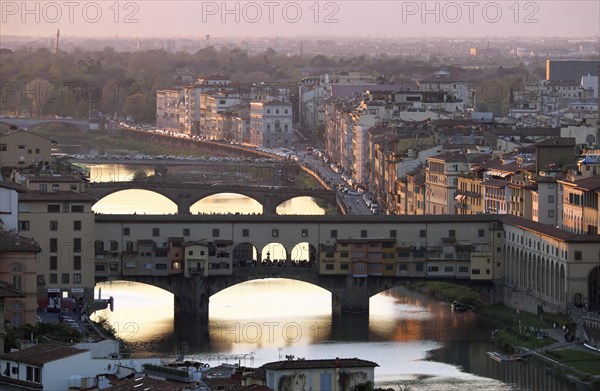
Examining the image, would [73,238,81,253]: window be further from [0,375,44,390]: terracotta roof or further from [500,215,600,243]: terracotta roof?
[0,375,44,390]: terracotta roof

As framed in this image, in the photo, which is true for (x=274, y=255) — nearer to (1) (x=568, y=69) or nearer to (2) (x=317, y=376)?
(2) (x=317, y=376)

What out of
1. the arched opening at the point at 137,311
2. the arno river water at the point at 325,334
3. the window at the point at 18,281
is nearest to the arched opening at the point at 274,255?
the arno river water at the point at 325,334

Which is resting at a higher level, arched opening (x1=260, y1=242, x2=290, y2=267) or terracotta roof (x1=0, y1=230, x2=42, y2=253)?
terracotta roof (x1=0, y1=230, x2=42, y2=253)

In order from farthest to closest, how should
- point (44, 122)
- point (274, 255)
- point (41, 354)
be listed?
point (44, 122) → point (274, 255) → point (41, 354)

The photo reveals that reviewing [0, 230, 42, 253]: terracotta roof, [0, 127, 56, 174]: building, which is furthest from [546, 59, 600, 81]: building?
[0, 230, 42, 253]: terracotta roof

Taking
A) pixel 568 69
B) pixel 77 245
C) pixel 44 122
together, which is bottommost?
pixel 44 122

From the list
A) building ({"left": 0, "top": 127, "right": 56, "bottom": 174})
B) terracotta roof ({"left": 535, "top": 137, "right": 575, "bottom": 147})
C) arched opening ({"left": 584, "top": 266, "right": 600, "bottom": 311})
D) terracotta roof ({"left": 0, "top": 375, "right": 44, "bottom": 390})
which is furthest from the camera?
building ({"left": 0, "top": 127, "right": 56, "bottom": 174})

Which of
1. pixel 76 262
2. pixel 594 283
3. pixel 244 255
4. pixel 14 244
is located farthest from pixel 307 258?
pixel 14 244
